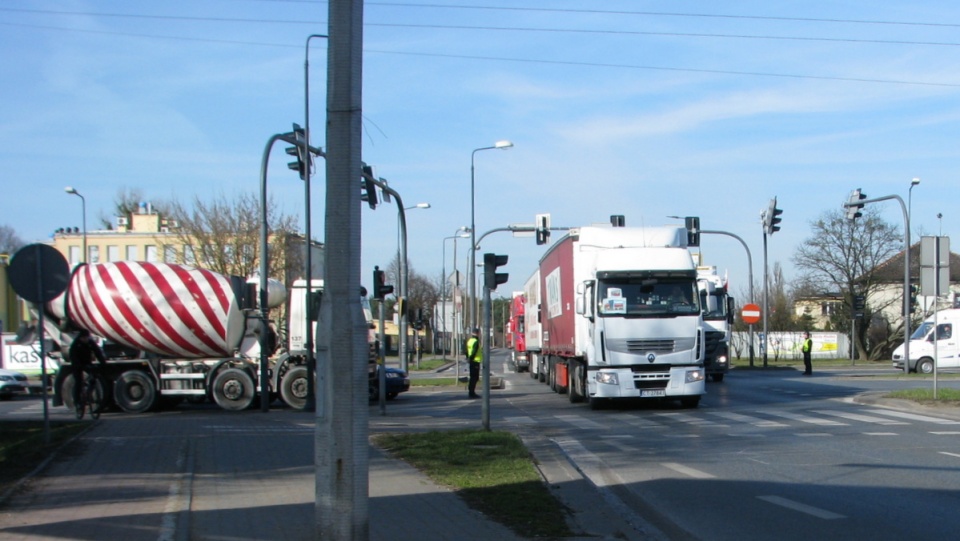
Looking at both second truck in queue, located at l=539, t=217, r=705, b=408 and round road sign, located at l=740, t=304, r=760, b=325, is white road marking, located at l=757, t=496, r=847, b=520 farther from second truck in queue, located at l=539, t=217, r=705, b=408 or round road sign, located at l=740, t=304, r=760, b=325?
round road sign, located at l=740, t=304, r=760, b=325

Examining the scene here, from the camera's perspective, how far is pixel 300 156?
2164cm

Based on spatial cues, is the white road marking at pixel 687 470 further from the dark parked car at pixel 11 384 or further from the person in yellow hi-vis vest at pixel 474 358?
the dark parked car at pixel 11 384

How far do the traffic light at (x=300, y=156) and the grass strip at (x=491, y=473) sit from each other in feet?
27.1

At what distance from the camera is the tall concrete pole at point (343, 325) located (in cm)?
606

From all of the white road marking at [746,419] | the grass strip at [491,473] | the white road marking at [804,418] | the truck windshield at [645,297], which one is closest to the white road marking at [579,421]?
the truck windshield at [645,297]

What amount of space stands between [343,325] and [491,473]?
504 cm

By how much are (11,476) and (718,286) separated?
90.0 feet

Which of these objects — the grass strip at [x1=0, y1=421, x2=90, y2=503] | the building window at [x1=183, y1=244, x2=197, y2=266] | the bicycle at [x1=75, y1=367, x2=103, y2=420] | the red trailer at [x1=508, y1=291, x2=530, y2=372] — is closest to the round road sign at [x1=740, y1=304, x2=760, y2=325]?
the red trailer at [x1=508, y1=291, x2=530, y2=372]

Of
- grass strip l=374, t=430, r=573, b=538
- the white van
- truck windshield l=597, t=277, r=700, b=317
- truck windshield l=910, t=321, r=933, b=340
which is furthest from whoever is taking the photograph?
truck windshield l=910, t=321, r=933, b=340

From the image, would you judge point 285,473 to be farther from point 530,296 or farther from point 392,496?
point 530,296

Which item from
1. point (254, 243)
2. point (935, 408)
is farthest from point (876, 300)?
point (935, 408)

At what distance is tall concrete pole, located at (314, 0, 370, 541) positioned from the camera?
6.06 meters

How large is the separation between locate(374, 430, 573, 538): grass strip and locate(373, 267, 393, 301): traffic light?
19.0 ft

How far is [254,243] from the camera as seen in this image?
143 ft
